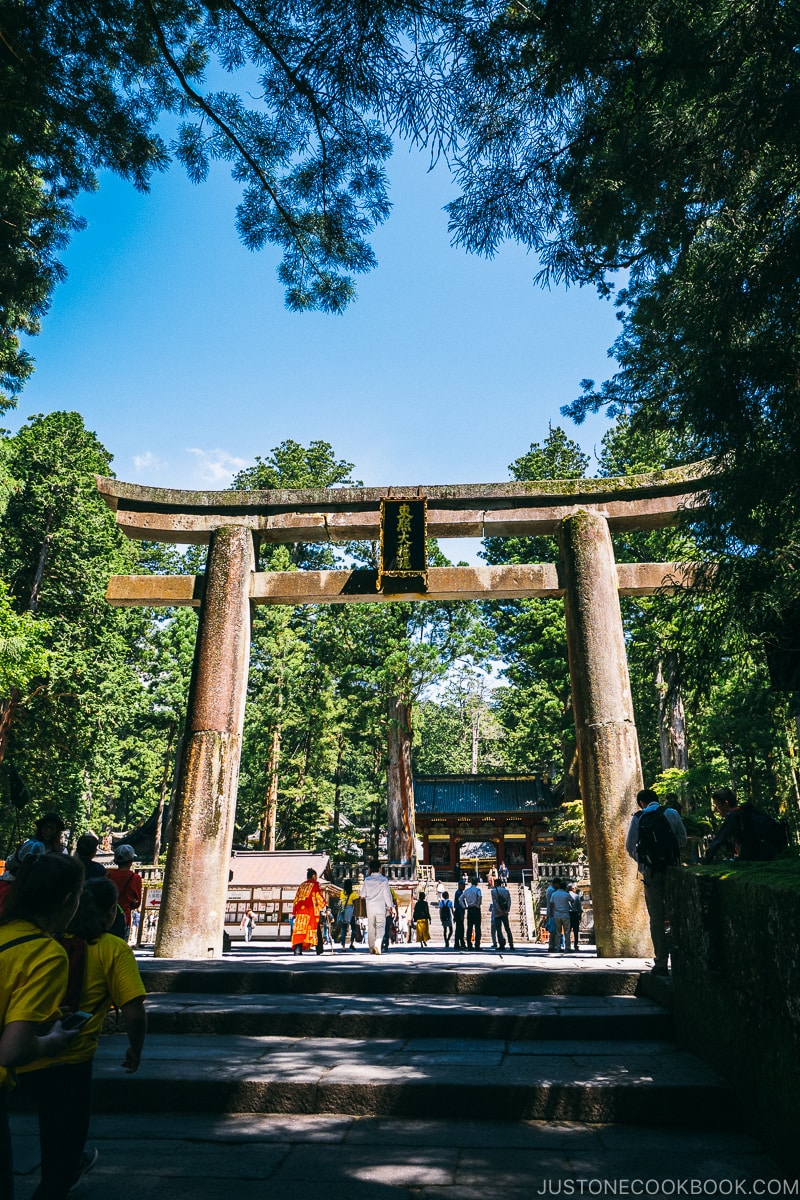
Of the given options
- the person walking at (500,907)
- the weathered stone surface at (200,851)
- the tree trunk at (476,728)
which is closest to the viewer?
the weathered stone surface at (200,851)

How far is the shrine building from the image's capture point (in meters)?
27.7

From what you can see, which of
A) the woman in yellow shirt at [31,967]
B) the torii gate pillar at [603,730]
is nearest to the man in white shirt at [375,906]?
the torii gate pillar at [603,730]

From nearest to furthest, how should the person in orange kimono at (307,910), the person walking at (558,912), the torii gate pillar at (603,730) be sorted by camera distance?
the torii gate pillar at (603,730), the person in orange kimono at (307,910), the person walking at (558,912)

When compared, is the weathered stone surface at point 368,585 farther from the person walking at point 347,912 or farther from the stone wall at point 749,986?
the person walking at point 347,912

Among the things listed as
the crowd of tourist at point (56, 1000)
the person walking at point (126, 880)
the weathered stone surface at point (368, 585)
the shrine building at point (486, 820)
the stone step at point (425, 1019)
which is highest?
the weathered stone surface at point (368, 585)

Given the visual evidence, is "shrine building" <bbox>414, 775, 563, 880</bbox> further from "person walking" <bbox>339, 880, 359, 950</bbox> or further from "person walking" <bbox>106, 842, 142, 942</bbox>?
"person walking" <bbox>106, 842, 142, 942</bbox>

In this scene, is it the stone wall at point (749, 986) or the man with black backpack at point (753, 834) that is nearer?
the stone wall at point (749, 986)

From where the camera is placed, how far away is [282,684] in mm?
22984

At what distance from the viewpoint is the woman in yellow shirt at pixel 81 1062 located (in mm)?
2129

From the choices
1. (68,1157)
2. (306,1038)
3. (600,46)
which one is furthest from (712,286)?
(306,1038)

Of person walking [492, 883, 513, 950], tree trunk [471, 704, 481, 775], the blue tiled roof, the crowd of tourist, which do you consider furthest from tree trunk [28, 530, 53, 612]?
tree trunk [471, 704, 481, 775]

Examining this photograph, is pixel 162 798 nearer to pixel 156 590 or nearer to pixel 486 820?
pixel 486 820

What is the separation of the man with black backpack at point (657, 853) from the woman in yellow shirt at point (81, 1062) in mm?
3755

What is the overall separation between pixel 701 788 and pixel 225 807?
552 inches
